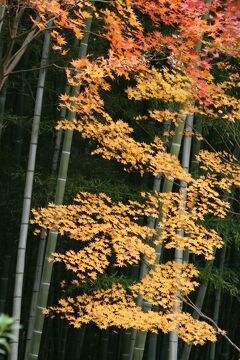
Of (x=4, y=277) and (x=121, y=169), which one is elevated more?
(x=121, y=169)

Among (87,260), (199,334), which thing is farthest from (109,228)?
(199,334)

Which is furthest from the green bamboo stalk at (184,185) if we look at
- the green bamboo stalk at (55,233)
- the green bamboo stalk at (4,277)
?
the green bamboo stalk at (4,277)

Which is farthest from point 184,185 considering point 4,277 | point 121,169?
point 4,277

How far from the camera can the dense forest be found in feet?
18.8

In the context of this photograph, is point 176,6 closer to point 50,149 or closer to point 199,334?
point 199,334

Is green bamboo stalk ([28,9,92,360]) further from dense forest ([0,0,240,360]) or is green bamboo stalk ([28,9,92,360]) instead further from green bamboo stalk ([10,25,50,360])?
green bamboo stalk ([10,25,50,360])

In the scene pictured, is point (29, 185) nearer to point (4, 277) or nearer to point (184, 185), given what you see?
point (184, 185)

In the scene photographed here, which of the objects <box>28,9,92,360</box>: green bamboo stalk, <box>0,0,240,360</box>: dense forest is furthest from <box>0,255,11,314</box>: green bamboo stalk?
<box>28,9,92,360</box>: green bamboo stalk

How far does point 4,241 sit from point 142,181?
2577 mm

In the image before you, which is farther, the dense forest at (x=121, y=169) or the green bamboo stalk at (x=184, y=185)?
the green bamboo stalk at (x=184, y=185)

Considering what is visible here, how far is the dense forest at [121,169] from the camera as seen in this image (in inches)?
226

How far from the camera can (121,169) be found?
9570mm

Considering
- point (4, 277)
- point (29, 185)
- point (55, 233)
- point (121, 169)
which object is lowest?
point (4, 277)

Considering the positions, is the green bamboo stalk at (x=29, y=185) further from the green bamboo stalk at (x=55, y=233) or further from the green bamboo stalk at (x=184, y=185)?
the green bamboo stalk at (x=184, y=185)
